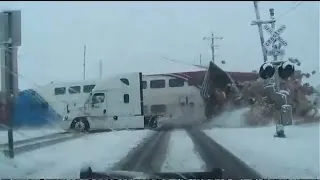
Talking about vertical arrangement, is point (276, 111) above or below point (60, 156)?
above

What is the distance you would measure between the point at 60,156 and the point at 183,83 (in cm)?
145

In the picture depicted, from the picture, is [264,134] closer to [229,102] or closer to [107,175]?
[229,102]

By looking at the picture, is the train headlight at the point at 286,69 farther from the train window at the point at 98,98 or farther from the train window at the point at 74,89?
the train window at the point at 74,89

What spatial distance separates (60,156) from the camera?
486 cm

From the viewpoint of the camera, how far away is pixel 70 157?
483cm

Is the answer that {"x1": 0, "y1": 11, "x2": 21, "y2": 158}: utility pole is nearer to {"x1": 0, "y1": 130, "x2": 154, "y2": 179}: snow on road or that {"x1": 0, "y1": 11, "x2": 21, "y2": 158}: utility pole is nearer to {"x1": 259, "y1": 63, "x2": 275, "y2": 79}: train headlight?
{"x1": 0, "y1": 130, "x2": 154, "y2": 179}: snow on road

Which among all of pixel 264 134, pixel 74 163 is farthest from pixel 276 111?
pixel 74 163

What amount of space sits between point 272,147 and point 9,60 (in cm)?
281

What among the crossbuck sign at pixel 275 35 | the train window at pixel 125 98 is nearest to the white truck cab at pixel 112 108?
the train window at pixel 125 98

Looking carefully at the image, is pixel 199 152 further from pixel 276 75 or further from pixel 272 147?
pixel 276 75

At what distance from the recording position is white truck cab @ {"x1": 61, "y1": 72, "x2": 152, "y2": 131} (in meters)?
4.79

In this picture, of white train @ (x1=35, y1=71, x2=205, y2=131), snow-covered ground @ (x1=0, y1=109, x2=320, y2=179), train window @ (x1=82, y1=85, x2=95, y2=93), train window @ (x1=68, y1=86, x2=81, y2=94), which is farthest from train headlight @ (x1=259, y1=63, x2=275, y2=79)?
train window @ (x1=68, y1=86, x2=81, y2=94)

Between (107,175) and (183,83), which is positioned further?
(183,83)

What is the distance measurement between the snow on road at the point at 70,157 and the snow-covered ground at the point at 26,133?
0.18 meters
